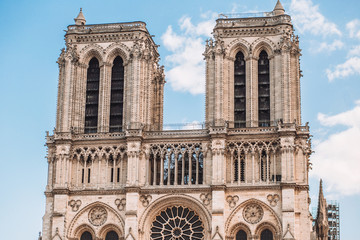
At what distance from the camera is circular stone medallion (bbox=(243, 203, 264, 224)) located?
61.0m

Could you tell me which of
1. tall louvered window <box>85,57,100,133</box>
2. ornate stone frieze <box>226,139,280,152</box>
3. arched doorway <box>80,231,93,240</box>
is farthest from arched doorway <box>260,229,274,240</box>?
tall louvered window <box>85,57,100,133</box>

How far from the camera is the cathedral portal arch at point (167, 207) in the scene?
61750 mm

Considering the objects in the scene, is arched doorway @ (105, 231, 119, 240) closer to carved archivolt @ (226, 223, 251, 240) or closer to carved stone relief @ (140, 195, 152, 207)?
carved stone relief @ (140, 195, 152, 207)

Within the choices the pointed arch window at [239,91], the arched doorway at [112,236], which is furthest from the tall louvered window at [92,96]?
the pointed arch window at [239,91]

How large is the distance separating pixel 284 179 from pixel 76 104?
740 inches

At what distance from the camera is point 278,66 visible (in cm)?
6481

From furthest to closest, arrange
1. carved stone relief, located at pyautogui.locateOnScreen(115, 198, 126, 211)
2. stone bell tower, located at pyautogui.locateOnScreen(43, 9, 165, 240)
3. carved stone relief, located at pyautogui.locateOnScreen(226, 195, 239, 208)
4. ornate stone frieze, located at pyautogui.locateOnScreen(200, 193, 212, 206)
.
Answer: stone bell tower, located at pyautogui.locateOnScreen(43, 9, 165, 240) < carved stone relief, located at pyautogui.locateOnScreen(115, 198, 126, 211) < ornate stone frieze, located at pyautogui.locateOnScreen(200, 193, 212, 206) < carved stone relief, located at pyautogui.locateOnScreen(226, 195, 239, 208)

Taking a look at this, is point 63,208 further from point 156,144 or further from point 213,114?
point 213,114

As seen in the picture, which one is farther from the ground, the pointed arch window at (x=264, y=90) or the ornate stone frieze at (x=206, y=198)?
the pointed arch window at (x=264, y=90)

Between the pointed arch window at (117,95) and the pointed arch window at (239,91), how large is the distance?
975cm

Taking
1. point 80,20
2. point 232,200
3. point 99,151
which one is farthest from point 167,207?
point 80,20

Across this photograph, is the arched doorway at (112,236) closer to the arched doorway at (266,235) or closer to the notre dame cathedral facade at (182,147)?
the notre dame cathedral facade at (182,147)

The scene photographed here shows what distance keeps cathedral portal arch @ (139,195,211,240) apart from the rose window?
26 centimetres

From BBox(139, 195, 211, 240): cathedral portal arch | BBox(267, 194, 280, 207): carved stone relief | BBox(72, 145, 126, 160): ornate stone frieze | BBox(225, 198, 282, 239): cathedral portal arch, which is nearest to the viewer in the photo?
BBox(225, 198, 282, 239): cathedral portal arch
